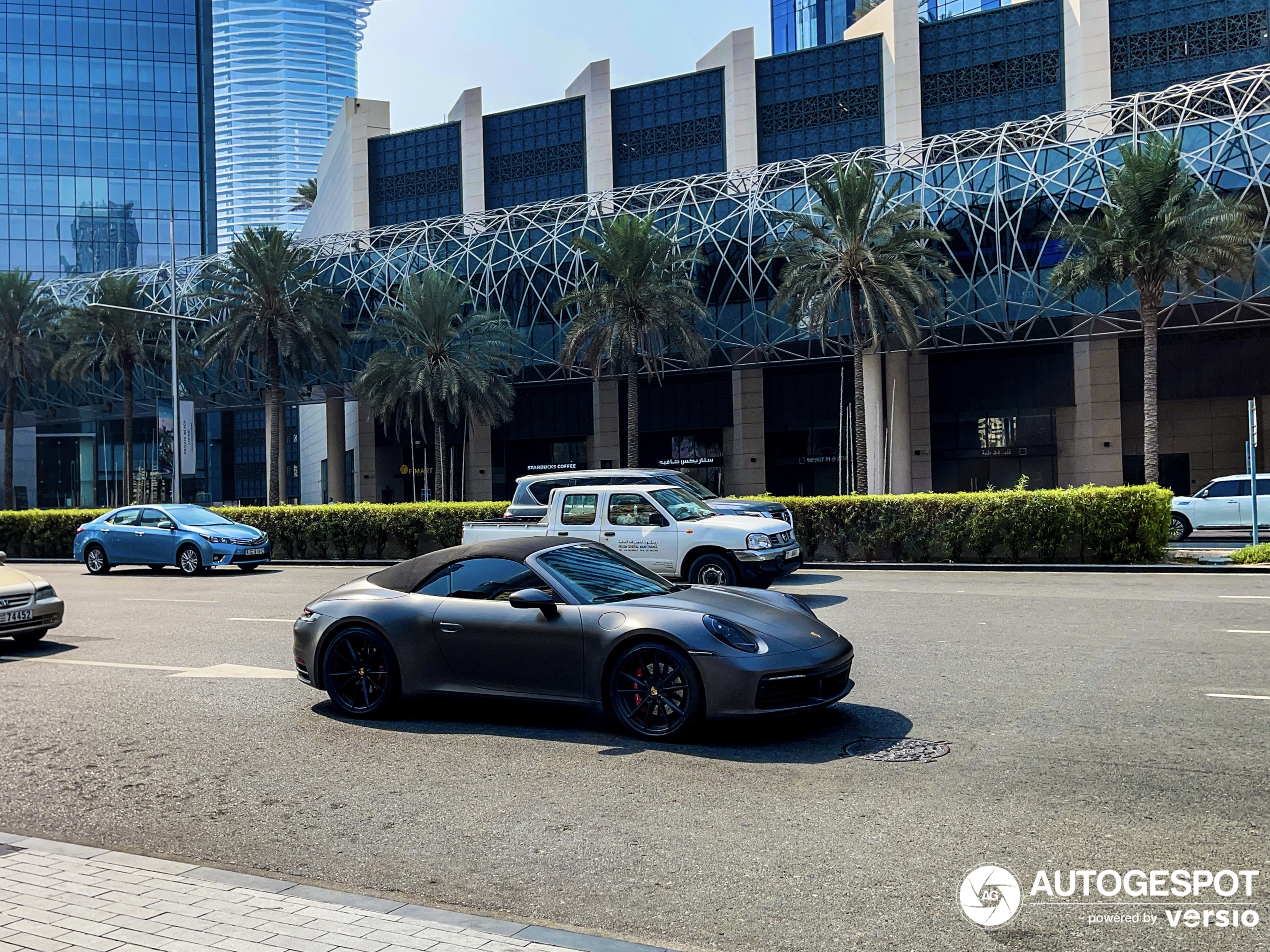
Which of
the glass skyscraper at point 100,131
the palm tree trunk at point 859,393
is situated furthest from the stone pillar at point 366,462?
the glass skyscraper at point 100,131

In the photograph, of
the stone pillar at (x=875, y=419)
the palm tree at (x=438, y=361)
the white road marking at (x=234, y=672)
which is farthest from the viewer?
the stone pillar at (x=875, y=419)

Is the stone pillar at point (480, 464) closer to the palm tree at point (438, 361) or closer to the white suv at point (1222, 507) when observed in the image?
the palm tree at point (438, 361)

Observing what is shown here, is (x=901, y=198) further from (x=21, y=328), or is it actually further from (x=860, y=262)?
(x=21, y=328)

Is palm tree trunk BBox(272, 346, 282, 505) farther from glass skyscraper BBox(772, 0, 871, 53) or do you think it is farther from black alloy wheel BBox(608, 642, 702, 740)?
glass skyscraper BBox(772, 0, 871, 53)

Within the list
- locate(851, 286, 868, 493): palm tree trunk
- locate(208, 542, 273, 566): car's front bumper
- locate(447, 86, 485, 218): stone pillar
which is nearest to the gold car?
locate(208, 542, 273, 566): car's front bumper

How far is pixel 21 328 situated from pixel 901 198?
131ft

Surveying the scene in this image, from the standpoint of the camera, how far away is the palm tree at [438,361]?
4409 cm

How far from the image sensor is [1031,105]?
53.7 m

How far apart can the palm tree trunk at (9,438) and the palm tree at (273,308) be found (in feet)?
50.8

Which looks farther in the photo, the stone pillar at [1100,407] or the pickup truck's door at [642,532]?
the stone pillar at [1100,407]

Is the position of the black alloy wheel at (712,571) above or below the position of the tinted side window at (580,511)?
below

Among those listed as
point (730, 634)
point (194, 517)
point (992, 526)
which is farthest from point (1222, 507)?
point (730, 634)

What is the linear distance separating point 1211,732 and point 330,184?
79.1 metres

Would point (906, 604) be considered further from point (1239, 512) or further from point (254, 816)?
point (1239, 512)
